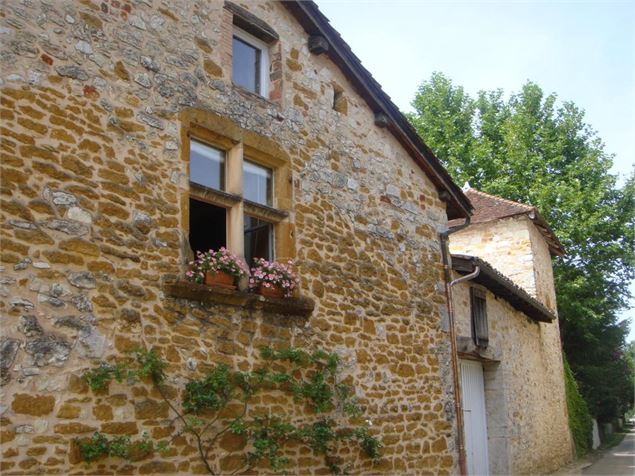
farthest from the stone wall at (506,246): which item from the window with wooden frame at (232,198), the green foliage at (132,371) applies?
the green foliage at (132,371)

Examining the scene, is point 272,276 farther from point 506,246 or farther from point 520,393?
point 506,246

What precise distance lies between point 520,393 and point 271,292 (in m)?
8.19

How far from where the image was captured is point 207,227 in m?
6.58

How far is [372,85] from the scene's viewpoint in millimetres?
8430

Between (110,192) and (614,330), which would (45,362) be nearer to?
(110,192)

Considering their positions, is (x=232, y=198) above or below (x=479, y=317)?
above

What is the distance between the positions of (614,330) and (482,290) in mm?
13006

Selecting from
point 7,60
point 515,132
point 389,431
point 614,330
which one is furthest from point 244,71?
point 614,330

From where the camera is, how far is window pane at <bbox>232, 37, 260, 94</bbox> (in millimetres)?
6965

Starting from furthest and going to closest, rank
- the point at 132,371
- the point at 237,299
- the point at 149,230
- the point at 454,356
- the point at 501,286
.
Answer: the point at 501,286 < the point at 454,356 < the point at 237,299 < the point at 149,230 < the point at 132,371

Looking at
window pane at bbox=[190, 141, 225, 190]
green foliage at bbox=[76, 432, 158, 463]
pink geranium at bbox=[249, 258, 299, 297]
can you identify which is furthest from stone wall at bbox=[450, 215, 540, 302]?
green foliage at bbox=[76, 432, 158, 463]

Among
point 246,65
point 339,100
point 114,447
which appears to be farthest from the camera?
point 339,100

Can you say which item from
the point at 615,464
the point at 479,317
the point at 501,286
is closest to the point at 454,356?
the point at 479,317

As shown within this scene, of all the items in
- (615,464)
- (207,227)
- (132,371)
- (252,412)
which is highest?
(207,227)
